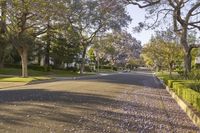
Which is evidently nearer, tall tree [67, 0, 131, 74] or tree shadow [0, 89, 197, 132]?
tree shadow [0, 89, 197, 132]

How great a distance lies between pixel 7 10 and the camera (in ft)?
144

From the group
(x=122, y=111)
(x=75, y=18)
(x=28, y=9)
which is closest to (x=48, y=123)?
(x=122, y=111)

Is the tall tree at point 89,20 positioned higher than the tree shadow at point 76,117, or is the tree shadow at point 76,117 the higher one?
the tall tree at point 89,20

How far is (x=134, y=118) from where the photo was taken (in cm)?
1377

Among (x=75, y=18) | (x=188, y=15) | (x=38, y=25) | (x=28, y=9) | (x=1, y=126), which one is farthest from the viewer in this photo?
(x=75, y=18)

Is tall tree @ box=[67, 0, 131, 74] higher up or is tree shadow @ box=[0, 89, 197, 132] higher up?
tall tree @ box=[67, 0, 131, 74]

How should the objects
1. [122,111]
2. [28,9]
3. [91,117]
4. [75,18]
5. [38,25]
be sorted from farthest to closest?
[75,18] → [38,25] → [28,9] → [122,111] → [91,117]

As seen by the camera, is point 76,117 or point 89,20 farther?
point 89,20

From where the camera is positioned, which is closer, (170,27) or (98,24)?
(170,27)

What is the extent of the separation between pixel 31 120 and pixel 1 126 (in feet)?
4.81

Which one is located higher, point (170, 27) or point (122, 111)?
point (170, 27)

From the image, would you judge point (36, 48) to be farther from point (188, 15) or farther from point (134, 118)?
point (134, 118)

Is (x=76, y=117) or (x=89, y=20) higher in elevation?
(x=89, y=20)

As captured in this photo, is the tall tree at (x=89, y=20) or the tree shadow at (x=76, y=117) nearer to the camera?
the tree shadow at (x=76, y=117)
